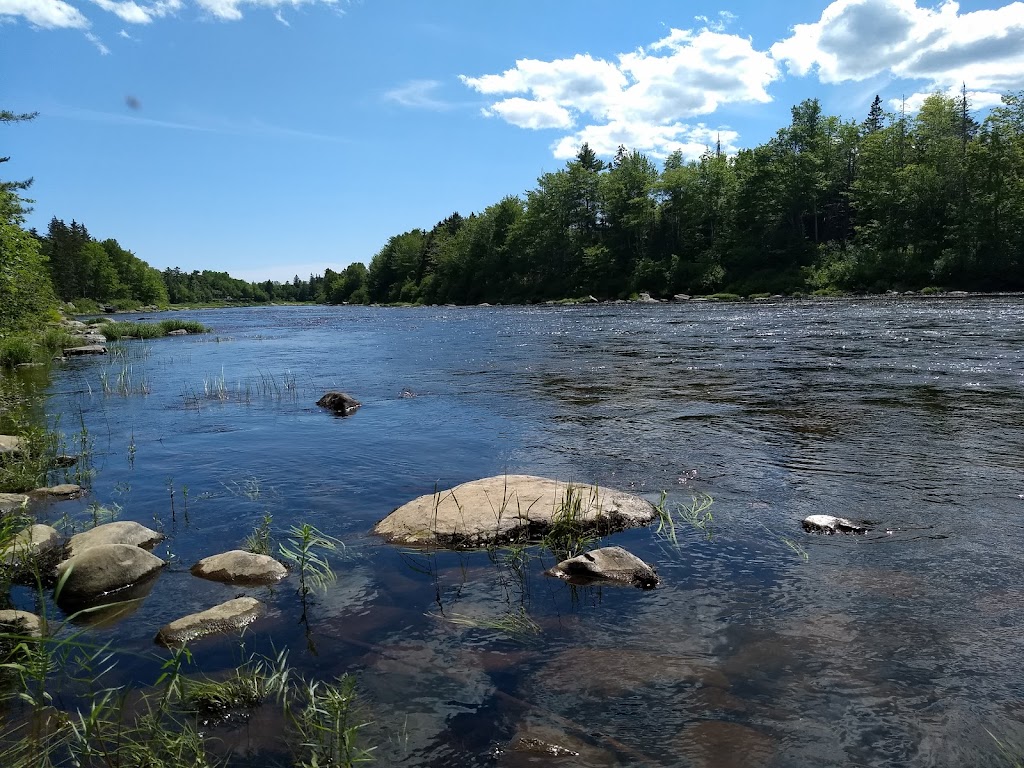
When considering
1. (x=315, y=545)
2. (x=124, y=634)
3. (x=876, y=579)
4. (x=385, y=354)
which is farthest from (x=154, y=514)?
(x=385, y=354)

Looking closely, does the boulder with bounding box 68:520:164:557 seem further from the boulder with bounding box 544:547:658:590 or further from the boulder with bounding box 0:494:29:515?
the boulder with bounding box 544:547:658:590

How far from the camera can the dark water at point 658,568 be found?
3.85 metres

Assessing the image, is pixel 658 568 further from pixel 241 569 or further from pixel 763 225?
pixel 763 225

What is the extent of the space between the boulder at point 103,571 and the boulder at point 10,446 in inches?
196

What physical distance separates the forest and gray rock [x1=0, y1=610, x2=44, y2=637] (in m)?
18.2

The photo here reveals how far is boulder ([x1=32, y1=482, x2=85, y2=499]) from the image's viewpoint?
328 inches

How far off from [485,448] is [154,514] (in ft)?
16.2

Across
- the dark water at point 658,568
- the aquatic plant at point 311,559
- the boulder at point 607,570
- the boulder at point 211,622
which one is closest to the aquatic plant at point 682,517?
the dark water at point 658,568

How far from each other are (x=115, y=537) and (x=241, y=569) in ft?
4.96

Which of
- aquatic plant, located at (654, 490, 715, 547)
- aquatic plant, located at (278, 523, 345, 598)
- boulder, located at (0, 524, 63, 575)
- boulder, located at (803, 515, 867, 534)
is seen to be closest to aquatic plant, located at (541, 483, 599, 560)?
aquatic plant, located at (654, 490, 715, 547)

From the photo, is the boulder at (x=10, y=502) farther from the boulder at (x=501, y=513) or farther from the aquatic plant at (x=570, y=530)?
the aquatic plant at (x=570, y=530)

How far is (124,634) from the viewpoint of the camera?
4941 millimetres

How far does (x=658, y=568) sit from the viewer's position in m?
6.00

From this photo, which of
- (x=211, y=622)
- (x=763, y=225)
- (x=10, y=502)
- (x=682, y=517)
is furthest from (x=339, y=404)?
(x=763, y=225)
